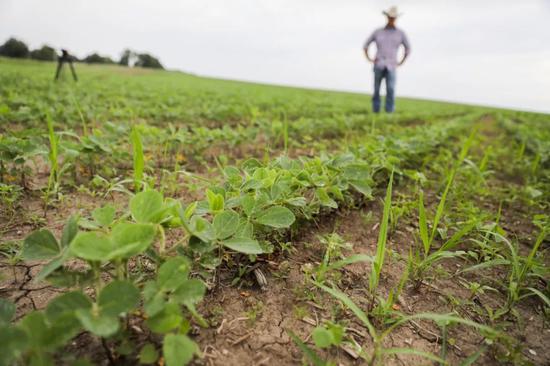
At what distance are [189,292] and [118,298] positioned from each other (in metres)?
0.16

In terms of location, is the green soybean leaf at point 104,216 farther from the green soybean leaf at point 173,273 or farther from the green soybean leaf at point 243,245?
the green soybean leaf at point 243,245

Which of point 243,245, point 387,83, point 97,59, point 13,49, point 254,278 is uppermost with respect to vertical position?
point 97,59

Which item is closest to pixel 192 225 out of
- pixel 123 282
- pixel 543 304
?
pixel 123 282

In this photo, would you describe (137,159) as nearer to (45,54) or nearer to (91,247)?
(91,247)

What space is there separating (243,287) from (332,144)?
11.5 ft

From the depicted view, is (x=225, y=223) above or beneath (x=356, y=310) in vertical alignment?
above

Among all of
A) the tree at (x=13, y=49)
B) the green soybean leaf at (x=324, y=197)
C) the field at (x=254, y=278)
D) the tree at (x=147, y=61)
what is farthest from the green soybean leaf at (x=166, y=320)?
the tree at (x=147, y=61)

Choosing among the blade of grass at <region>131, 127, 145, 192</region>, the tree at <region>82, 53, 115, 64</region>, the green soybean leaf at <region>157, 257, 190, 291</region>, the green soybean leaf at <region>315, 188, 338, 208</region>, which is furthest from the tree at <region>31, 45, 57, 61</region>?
the green soybean leaf at <region>157, 257, 190, 291</region>

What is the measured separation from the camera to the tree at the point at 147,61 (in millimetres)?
64688

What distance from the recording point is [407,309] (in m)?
1.26

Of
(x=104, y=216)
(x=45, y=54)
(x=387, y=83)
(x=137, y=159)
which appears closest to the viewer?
(x=104, y=216)

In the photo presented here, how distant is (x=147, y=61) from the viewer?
64.7 meters

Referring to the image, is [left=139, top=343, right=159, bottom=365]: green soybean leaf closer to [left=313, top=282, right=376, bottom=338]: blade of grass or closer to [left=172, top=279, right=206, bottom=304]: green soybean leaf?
[left=172, top=279, right=206, bottom=304]: green soybean leaf

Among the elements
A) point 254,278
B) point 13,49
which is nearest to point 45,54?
point 13,49
